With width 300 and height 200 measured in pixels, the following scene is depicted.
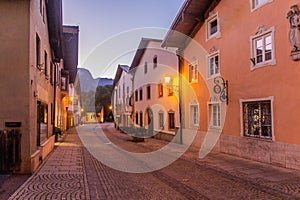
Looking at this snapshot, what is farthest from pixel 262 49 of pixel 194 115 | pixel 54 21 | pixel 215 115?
pixel 54 21

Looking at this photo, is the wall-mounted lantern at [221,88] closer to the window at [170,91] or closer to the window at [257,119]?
the window at [257,119]

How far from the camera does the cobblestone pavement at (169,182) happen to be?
20.5ft

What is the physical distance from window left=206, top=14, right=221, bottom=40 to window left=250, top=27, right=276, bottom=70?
8.59 feet

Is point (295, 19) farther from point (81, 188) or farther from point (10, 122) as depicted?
point (10, 122)

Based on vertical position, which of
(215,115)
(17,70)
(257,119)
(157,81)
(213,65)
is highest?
(157,81)

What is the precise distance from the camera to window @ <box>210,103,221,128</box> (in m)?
13.4

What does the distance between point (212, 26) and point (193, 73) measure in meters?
2.78

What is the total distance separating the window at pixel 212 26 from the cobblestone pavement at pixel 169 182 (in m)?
5.96

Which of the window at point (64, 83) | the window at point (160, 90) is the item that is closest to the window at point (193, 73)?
the window at point (160, 90)

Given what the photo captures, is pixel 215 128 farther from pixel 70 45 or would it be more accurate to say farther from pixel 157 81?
pixel 70 45

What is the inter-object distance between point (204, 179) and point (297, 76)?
4.00 m

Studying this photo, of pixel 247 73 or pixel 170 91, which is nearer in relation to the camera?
pixel 247 73

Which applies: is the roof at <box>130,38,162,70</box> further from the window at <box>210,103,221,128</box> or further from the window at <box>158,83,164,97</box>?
the window at <box>210,103,221,128</box>

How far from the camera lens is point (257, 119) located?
10.7 metres
